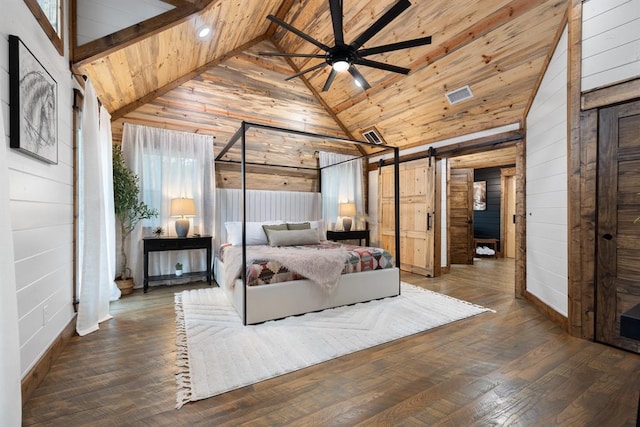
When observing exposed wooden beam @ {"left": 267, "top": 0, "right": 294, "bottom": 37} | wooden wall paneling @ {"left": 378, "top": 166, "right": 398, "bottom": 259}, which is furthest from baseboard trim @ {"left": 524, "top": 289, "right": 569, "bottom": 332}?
exposed wooden beam @ {"left": 267, "top": 0, "right": 294, "bottom": 37}

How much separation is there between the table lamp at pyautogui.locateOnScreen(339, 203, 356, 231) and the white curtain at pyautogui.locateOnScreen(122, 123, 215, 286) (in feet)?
7.69

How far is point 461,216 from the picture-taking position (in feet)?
21.0

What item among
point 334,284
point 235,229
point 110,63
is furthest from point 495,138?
point 110,63

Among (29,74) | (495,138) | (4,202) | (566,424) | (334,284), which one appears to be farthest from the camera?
(495,138)

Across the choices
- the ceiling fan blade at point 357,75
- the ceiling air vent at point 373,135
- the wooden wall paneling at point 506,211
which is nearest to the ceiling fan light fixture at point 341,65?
the ceiling fan blade at point 357,75

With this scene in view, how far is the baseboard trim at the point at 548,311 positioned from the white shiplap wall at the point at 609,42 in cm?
205

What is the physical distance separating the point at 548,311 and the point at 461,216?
3.60 m

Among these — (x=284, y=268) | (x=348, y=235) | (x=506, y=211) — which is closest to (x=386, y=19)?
(x=284, y=268)

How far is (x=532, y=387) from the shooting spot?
1815mm

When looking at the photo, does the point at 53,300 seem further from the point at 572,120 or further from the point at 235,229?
the point at 572,120

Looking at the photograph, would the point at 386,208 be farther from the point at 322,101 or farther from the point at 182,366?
the point at 182,366

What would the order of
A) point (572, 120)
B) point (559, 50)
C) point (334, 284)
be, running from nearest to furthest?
point (572, 120) < point (559, 50) < point (334, 284)

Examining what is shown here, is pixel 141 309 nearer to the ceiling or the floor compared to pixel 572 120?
nearer to the floor

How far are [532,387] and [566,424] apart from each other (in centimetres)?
31
